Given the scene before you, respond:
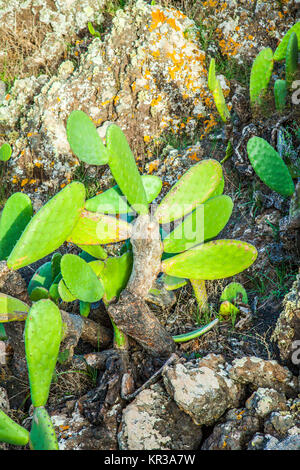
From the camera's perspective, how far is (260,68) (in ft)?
8.67

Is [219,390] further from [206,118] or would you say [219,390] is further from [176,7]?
[176,7]

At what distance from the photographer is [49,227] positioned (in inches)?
63.5

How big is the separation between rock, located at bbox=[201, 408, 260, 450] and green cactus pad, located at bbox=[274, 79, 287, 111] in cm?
171

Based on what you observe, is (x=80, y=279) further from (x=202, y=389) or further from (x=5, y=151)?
(x=5, y=151)

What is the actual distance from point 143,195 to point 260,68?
1.35 meters

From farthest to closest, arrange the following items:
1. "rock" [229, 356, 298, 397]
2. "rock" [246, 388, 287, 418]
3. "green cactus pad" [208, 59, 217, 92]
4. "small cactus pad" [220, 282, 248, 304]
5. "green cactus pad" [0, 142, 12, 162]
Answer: "green cactus pad" [0, 142, 12, 162] → "green cactus pad" [208, 59, 217, 92] → "small cactus pad" [220, 282, 248, 304] → "rock" [229, 356, 298, 397] → "rock" [246, 388, 287, 418]

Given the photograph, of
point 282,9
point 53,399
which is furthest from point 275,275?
point 282,9

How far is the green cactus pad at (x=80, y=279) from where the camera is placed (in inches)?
67.2

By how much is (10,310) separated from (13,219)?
0.39 metres

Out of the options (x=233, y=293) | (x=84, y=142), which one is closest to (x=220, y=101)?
(x=233, y=293)

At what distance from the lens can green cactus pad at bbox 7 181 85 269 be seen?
1583 mm

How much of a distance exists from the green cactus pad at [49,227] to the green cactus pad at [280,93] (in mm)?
1421

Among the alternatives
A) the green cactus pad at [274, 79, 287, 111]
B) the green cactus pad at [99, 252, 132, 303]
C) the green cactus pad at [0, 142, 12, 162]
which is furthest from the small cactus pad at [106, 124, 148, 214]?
the green cactus pad at [0, 142, 12, 162]

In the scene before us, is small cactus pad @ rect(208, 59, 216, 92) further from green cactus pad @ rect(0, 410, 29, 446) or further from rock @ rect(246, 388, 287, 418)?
green cactus pad @ rect(0, 410, 29, 446)
